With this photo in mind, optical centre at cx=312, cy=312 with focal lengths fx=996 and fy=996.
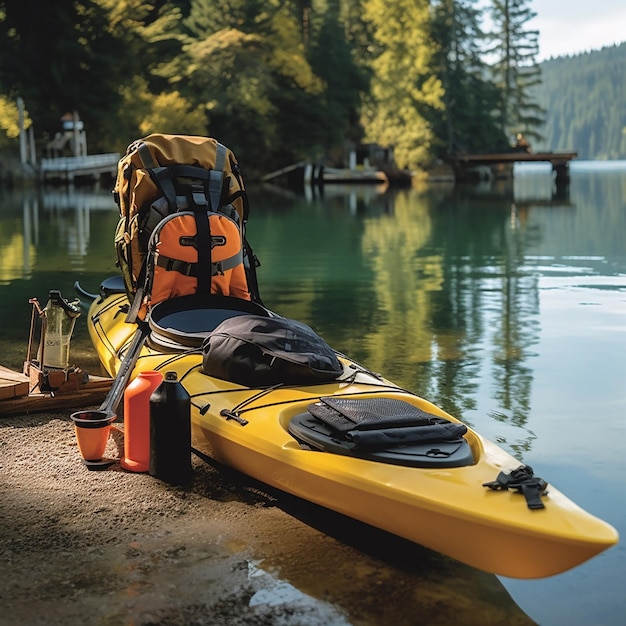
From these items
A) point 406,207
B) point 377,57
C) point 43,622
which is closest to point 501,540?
point 43,622

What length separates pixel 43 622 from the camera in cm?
362

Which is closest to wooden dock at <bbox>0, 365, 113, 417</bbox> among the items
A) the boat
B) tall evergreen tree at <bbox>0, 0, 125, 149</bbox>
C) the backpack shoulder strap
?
the boat

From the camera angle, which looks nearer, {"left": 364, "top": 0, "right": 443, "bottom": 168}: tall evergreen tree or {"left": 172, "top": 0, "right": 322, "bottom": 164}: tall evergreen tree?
{"left": 172, "top": 0, "right": 322, "bottom": 164}: tall evergreen tree

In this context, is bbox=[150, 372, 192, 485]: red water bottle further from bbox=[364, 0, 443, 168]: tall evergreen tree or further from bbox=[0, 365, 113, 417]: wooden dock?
bbox=[364, 0, 443, 168]: tall evergreen tree

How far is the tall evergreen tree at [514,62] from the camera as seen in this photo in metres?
71.8

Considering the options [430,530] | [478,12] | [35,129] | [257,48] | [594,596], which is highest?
[478,12]

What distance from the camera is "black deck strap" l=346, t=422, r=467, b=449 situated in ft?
14.3

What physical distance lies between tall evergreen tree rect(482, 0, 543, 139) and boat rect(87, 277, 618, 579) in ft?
222

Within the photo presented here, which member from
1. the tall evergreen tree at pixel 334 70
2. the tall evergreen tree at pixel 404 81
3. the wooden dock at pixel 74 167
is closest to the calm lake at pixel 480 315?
the wooden dock at pixel 74 167

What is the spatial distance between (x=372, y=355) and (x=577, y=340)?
2.10 metres

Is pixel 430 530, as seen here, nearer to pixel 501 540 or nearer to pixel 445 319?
pixel 501 540

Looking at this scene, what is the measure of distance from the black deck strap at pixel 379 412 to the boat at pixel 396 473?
14 mm

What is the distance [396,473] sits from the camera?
418 cm

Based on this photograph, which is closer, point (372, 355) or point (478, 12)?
point (372, 355)
